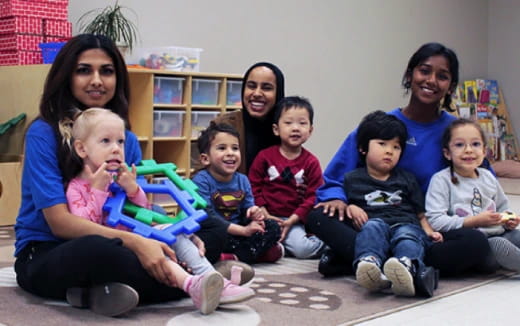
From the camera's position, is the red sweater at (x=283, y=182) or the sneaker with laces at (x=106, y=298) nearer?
the sneaker with laces at (x=106, y=298)

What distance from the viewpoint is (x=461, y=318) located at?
76.5 inches

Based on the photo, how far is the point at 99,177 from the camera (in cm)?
191

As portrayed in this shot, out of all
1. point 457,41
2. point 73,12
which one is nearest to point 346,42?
point 457,41

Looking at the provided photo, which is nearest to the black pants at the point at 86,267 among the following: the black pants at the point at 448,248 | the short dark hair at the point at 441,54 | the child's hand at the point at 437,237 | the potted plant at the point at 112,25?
the black pants at the point at 448,248

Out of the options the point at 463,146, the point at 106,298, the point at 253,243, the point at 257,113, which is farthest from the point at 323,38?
the point at 106,298

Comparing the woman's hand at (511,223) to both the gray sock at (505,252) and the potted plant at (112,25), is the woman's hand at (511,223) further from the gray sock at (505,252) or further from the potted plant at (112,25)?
the potted plant at (112,25)

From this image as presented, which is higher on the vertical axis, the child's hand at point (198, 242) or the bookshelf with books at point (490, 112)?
the bookshelf with books at point (490, 112)

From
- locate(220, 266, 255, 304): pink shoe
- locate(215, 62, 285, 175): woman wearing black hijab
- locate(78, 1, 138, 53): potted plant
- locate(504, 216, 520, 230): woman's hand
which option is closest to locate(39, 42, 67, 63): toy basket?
locate(78, 1, 138, 53): potted plant

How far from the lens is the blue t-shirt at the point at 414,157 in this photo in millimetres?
2691

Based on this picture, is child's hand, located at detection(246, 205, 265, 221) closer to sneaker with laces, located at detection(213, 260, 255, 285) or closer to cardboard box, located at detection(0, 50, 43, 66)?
sneaker with laces, located at detection(213, 260, 255, 285)

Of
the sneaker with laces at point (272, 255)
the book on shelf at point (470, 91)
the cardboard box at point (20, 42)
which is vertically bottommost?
the sneaker with laces at point (272, 255)

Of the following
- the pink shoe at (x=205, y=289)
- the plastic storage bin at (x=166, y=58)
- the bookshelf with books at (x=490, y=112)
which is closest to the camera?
the pink shoe at (x=205, y=289)

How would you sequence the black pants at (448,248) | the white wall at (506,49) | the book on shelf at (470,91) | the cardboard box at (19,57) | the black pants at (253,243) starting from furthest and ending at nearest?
the white wall at (506,49) < the book on shelf at (470,91) < the cardboard box at (19,57) < the black pants at (253,243) < the black pants at (448,248)

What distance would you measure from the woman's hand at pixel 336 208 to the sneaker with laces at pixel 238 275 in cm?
48
